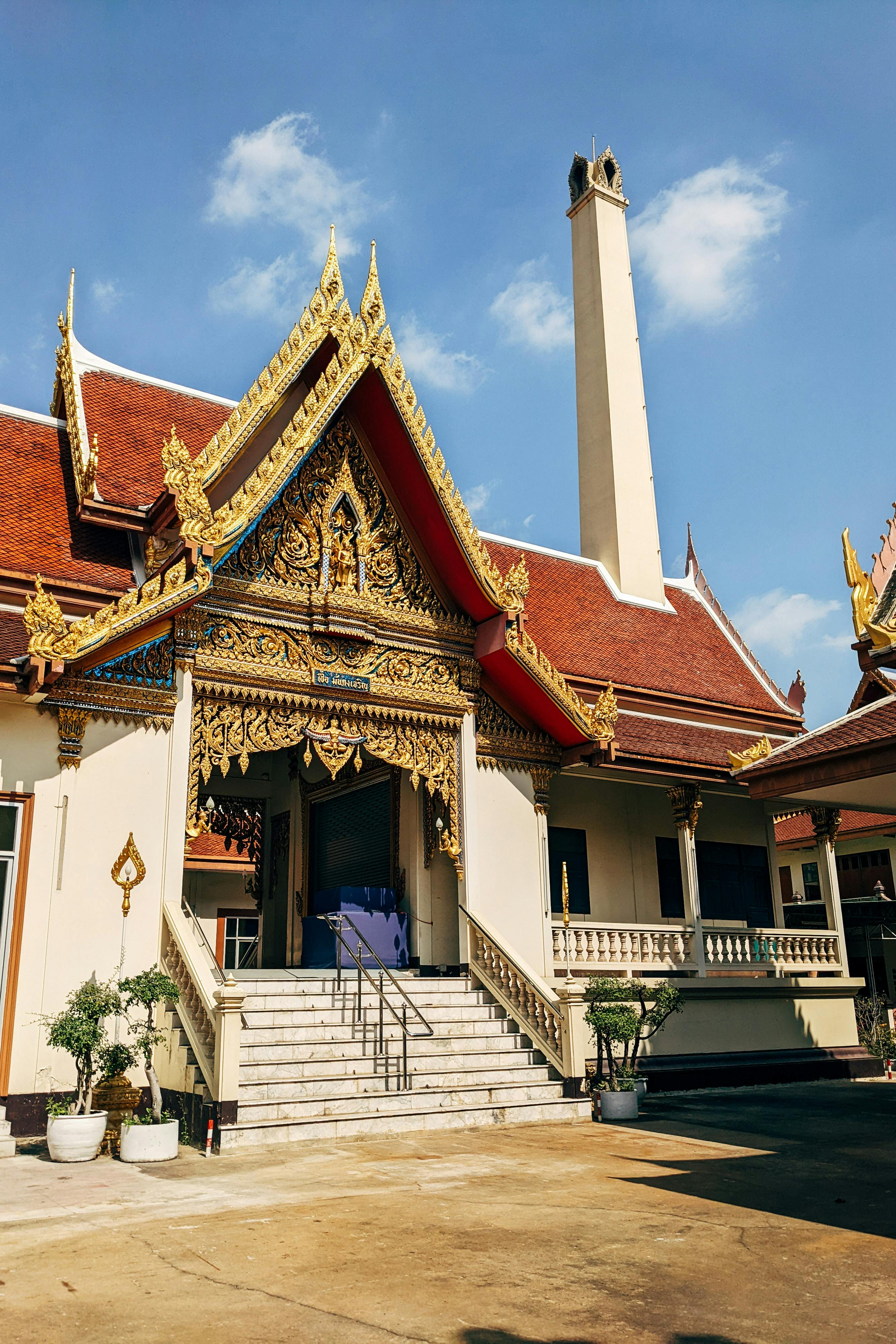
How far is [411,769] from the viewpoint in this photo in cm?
1245

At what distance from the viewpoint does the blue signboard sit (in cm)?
1166

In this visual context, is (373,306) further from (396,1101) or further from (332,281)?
(396,1101)

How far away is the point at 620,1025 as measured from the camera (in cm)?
1013

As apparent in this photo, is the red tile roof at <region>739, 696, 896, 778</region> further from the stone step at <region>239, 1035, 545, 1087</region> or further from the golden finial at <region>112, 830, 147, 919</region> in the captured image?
the golden finial at <region>112, 830, 147, 919</region>

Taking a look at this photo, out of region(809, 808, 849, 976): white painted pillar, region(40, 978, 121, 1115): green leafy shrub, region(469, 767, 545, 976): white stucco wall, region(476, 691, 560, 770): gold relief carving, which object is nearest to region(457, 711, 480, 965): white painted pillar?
region(469, 767, 545, 976): white stucco wall

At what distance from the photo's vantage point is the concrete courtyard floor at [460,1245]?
160 inches

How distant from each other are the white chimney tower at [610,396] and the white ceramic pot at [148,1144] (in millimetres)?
13296

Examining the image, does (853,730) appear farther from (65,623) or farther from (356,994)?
(65,623)

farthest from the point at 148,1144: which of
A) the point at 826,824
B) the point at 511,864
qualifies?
the point at 826,824

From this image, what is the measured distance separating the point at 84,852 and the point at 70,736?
1.06 m

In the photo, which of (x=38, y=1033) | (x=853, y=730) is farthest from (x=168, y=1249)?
(x=853, y=730)

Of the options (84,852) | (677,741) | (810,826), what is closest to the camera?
(84,852)

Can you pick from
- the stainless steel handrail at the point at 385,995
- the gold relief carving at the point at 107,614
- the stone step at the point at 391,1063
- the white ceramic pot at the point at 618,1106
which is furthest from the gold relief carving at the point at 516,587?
the white ceramic pot at the point at 618,1106

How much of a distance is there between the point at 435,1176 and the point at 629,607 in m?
12.8
